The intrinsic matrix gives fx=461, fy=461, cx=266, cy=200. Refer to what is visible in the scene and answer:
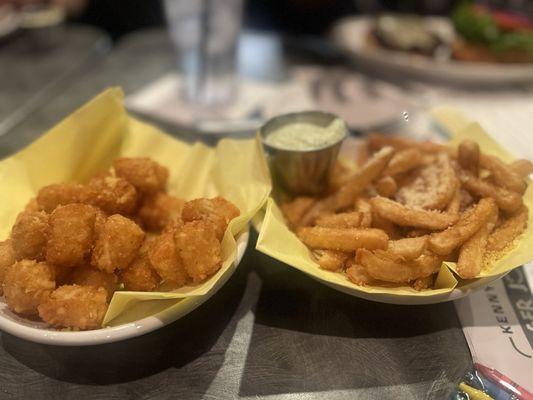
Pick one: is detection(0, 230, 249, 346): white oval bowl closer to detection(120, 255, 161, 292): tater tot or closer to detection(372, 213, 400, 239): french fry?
detection(120, 255, 161, 292): tater tot

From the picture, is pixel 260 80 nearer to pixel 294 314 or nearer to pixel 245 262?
pixel 245 262

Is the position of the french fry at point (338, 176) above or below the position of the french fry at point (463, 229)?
below

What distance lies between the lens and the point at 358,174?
5.07 feet

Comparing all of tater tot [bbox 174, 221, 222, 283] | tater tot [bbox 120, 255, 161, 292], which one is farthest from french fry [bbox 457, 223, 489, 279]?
tater tot [bbox 120, 255, 161, 292]

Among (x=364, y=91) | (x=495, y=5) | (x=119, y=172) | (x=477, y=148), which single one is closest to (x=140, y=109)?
(x=119, y=172)

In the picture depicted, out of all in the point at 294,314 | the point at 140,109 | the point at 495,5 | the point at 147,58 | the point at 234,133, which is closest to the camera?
the point at 294,314

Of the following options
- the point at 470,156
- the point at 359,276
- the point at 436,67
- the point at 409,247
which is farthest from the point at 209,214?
the point at 436,67

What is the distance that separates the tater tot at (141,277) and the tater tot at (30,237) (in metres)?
0.23

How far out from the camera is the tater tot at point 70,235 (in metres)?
1.22

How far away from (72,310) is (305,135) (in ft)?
3.19

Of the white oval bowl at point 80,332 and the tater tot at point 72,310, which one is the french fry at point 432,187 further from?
the tater tot at point 72,310

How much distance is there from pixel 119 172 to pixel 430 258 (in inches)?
40.3

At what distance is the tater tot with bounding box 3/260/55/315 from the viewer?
115cm

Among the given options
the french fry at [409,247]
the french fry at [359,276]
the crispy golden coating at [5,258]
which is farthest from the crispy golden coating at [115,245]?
the french fry at [409,247]
